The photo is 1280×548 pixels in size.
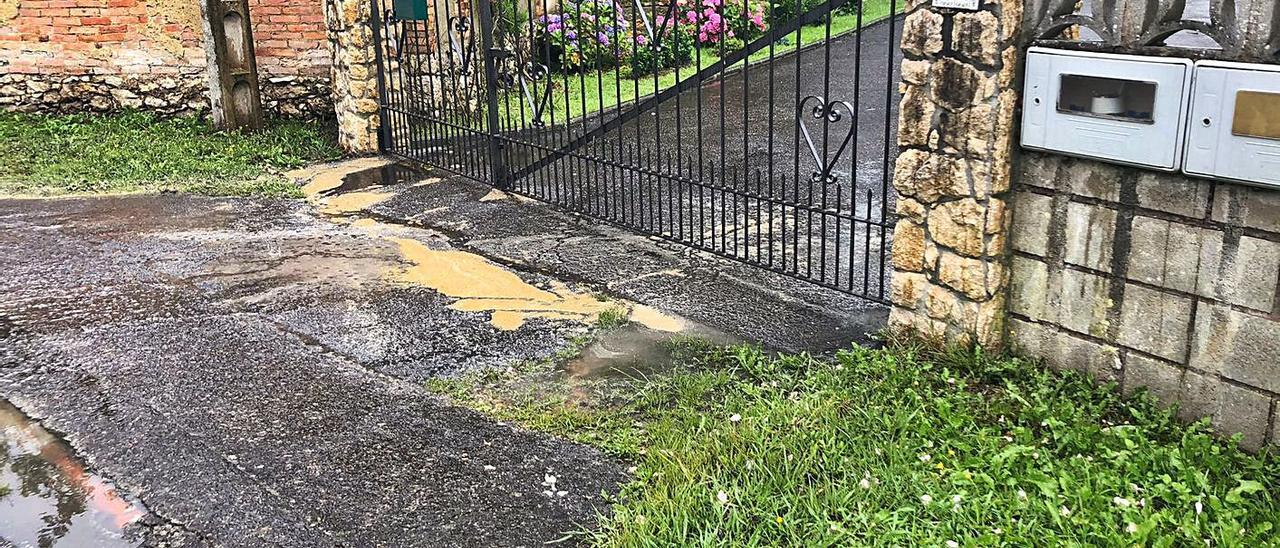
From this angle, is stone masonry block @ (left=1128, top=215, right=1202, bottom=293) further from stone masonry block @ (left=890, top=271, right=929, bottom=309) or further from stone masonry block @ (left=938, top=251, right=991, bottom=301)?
stone masonry block @ (left=890, top=271, right=929, bottom=309)

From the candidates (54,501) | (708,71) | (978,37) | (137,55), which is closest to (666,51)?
(137,55)

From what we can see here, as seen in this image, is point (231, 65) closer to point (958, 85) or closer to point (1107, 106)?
point (958, 85)

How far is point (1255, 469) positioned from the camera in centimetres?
341

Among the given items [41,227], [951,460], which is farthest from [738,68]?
[951,460]

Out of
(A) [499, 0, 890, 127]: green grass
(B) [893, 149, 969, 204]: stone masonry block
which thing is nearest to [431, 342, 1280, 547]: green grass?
(B) [893, 149, 969, 204]: stone masonry block

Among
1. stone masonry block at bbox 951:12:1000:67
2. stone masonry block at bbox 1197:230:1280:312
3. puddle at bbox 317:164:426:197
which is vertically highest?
stone masonry block at bbox 951:12:1000:67

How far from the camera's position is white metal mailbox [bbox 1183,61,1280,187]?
129 inches

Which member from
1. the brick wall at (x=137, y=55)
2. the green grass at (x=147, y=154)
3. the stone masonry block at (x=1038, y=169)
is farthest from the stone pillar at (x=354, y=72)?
the stone masonry block at (x=1038, y=169)

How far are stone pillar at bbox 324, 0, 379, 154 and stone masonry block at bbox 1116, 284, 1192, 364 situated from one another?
6.33m

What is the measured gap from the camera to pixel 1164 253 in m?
3.69

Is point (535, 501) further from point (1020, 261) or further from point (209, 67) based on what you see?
point (209, 67)

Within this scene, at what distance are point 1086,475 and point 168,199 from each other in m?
6.49

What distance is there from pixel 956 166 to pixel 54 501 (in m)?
3.45

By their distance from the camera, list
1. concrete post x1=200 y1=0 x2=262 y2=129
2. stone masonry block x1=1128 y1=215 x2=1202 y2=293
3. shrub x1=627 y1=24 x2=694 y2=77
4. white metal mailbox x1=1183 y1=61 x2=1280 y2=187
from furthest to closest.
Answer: shrub x1=627 y1=24 x2=694 y2=77, concrete post x1=200 y1=0 x2=262 y2=129, stone masonry block x1=1128 y1=215 x2=1202 y2=293, white metal mailbox x1=1183 y1=61 x2=1280 y2=187
